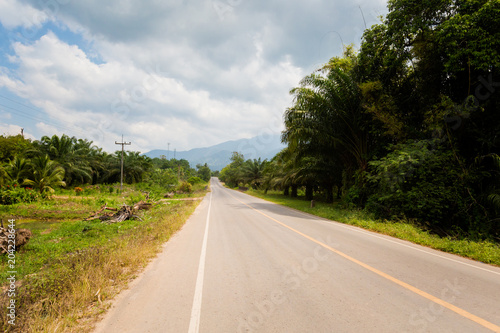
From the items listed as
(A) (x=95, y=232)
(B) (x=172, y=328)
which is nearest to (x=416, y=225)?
(B) (x=172, y=328)

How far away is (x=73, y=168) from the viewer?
30.8 metres

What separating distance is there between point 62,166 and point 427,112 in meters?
37.7

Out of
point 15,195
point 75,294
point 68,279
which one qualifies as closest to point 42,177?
point 15,195

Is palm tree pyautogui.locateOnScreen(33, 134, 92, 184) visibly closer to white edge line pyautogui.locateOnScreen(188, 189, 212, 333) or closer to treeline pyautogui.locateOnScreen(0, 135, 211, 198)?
treeline pyautogui.locateOnScreen(0, 135, 211, 198)

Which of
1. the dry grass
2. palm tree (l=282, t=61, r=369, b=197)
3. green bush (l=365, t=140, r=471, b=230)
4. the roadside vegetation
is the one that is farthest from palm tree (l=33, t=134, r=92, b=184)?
green bush (l=365, t=140, r=471, b=230)

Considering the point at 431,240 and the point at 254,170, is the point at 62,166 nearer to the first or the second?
the point at 254,170

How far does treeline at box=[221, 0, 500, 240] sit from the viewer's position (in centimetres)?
911

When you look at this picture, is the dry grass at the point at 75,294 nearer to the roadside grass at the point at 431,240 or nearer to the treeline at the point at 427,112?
the roadside grass at the point at 431,240

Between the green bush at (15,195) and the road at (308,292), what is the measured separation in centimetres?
1859

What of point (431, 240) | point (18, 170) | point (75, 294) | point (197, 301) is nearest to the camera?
point (75, 294)

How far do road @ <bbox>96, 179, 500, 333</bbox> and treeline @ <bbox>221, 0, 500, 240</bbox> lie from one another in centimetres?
479

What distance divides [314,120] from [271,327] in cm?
1431

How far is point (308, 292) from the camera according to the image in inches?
143

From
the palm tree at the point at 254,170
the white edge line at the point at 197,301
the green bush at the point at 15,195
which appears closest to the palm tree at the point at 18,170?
the green bush at the point at 15,195
